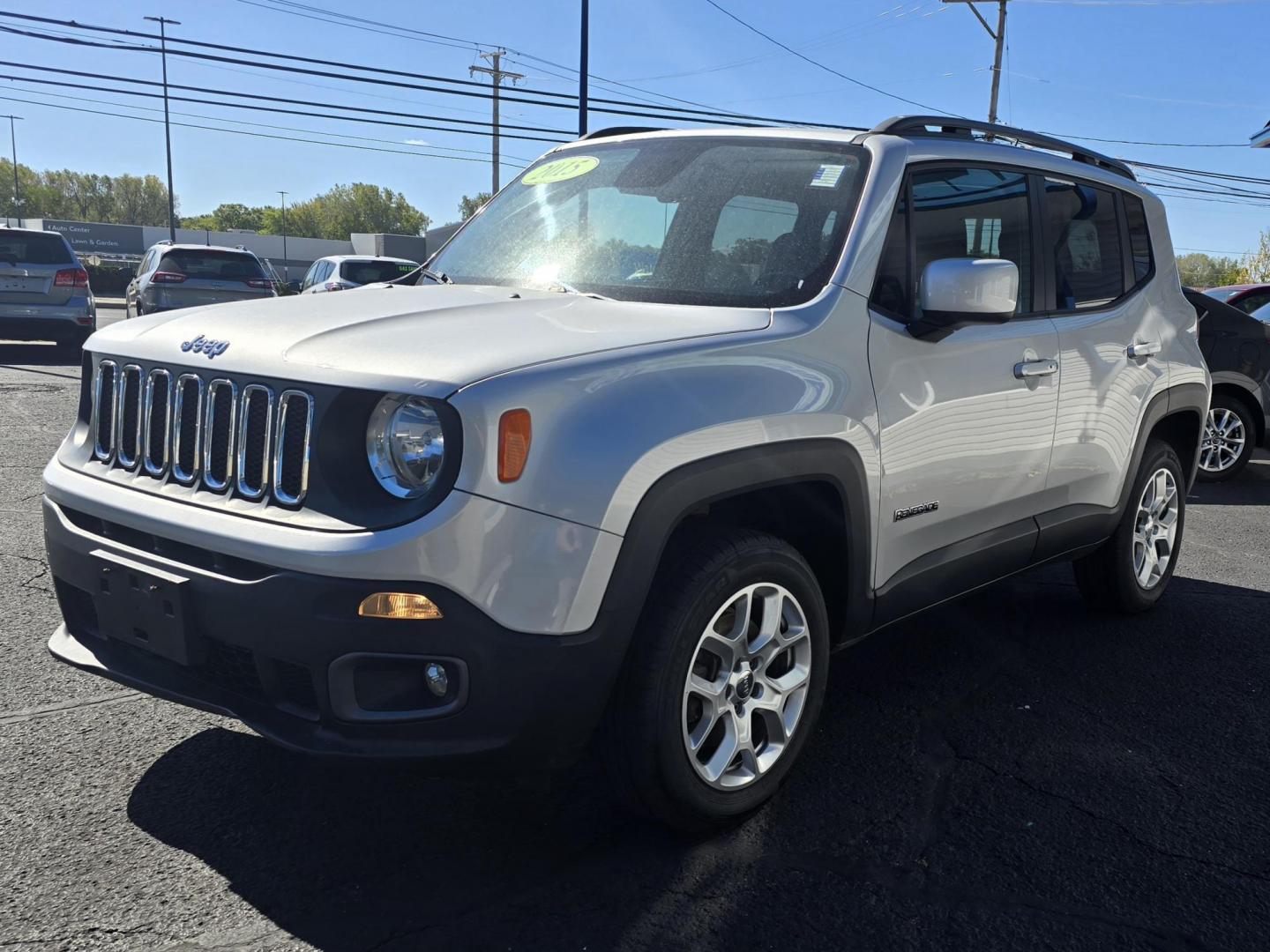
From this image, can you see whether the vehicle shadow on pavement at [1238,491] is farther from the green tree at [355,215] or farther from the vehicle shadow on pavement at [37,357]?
the green tree at [355,215]

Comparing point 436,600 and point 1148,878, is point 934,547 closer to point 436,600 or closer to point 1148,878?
point 1148,878

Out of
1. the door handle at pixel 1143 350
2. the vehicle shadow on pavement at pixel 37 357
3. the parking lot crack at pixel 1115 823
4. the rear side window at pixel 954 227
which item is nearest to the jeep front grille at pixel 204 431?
the rear side window at pixel 954 227

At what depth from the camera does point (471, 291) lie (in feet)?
11.2

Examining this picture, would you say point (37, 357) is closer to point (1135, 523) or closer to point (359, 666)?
point (1135, 523)

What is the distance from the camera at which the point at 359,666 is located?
2402 millimetres

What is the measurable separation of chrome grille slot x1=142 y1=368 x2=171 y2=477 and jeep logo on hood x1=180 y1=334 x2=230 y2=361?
9 centimetres

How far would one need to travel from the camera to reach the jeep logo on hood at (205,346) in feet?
8.96

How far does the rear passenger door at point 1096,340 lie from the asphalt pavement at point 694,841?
0.74 meters

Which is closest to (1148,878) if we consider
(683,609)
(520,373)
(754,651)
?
(754,651)

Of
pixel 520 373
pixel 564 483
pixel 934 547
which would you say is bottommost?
pixel 934 547

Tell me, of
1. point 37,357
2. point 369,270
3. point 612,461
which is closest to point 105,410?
point 612,461

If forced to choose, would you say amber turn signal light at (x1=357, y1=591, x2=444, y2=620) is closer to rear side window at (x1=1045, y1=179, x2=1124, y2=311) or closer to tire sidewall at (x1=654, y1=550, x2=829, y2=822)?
tire sidewall at (x1=654, y1=550, x2=829, y2=822)

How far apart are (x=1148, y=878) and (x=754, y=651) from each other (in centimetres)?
112

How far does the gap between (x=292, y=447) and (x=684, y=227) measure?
153 centimetres
